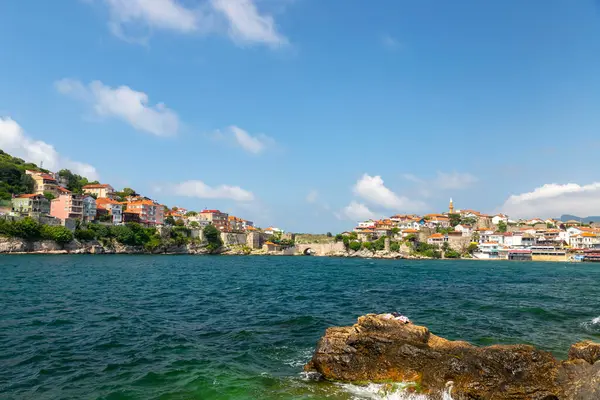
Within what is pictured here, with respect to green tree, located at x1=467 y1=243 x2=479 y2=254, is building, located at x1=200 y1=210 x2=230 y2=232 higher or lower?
higher

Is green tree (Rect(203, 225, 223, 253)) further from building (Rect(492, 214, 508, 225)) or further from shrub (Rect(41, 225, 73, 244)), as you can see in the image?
building (Rect(492, 214, 508, 225))

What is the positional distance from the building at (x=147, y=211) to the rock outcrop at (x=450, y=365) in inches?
4287

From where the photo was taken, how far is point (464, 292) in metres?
30.5

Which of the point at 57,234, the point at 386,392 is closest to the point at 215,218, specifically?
the point at 57,234

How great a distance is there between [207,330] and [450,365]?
1011cm

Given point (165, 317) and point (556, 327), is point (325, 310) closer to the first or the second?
point (165, 317)

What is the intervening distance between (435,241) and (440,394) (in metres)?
116

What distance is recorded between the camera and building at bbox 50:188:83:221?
91062mm

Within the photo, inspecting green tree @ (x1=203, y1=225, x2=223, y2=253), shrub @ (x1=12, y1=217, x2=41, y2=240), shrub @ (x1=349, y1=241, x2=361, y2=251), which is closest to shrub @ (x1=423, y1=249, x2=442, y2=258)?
shrub @ (x1=349, y1=241, x2=361, y2=251)

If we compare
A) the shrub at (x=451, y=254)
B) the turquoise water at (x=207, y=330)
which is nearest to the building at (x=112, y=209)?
the turquoise water at (x=207, y=330)

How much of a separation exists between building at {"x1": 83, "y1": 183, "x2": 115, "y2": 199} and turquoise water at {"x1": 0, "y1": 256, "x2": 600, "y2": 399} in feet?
342

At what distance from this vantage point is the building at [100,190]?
126625mm

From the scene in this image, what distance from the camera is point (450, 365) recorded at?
885 centimetres

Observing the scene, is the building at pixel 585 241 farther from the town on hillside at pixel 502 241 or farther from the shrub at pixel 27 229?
the shrub at pixel 27 229
